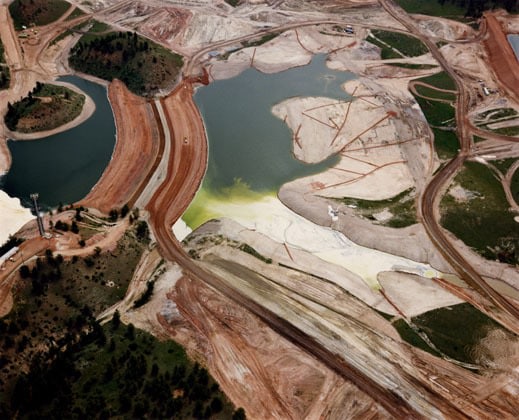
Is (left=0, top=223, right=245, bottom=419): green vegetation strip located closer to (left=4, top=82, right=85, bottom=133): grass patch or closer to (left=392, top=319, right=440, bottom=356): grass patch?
(left=392, top=319, right=440, bottom=356): grass patch

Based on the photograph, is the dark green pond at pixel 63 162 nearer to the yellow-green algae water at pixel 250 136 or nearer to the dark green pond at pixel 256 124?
the yellow-green algae water at pixel 250 136

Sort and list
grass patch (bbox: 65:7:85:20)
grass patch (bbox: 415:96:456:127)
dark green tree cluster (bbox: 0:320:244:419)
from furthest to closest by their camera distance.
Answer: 1. grass patch (bbox: 65:7:85:20)
2. grass patch (bbox: 415:96:456:127)
3. dark green tree cluster (bbox: 0:320:244:419)

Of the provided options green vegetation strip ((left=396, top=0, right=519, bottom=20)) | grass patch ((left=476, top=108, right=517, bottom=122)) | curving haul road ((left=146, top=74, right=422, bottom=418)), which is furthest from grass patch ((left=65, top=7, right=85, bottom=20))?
grass patch ((left=476, top=108, right=517, bottom=122))

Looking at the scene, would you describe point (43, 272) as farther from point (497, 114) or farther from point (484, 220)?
point (497, 114)

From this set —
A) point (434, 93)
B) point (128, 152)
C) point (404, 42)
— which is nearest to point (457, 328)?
point (128, 152)

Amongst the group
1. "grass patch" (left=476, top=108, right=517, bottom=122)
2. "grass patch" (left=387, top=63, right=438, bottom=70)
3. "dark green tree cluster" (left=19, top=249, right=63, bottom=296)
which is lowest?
"dark green tree cluster" (left=19, top=249, right=63, bottom=296)

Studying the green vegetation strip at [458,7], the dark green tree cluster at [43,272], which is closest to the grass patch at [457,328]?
the dark green tree cluster at [43,272]
